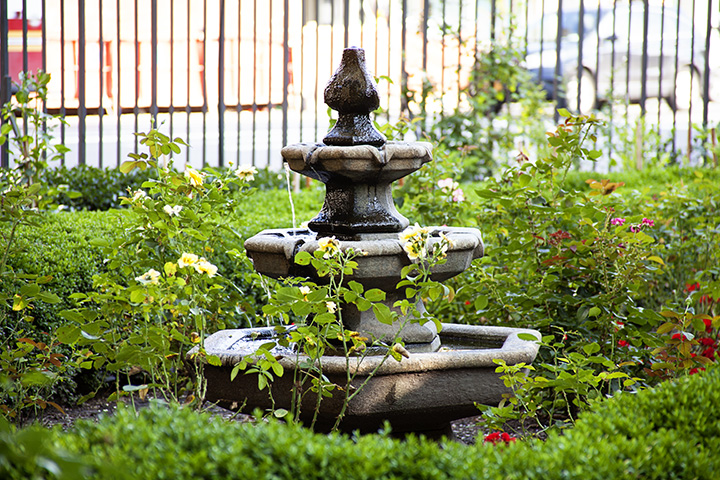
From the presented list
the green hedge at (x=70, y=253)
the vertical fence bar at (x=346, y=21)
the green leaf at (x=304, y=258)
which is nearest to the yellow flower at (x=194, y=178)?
the green hedge at (x=70, y=253)

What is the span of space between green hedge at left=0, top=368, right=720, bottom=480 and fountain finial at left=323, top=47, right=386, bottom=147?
1628 millimetres

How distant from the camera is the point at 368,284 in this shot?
3.03 meters

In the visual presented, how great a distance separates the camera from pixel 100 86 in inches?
261

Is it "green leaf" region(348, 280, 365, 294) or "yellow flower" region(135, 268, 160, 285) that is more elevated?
"yellow flower" region(135, 268, 160, 285)

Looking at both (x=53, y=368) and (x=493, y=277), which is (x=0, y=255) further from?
(x=493, y=277)

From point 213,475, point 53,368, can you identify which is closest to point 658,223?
point 53,368

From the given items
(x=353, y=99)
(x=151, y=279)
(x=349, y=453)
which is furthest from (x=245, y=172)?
(x=349, y=453)

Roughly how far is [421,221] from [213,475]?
338cm

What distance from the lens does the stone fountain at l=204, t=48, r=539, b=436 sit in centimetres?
288

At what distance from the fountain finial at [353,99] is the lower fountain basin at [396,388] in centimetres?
87

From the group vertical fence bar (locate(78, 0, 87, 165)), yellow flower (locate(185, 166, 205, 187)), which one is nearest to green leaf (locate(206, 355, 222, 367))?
yellow flower (locate(185, 166, 205, 187))

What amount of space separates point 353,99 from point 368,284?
744mm

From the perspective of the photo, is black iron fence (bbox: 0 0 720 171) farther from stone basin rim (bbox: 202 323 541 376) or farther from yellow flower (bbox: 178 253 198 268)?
yellow flower (bbox: 178 253 198 268)

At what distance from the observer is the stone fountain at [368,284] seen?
9.46 ft
